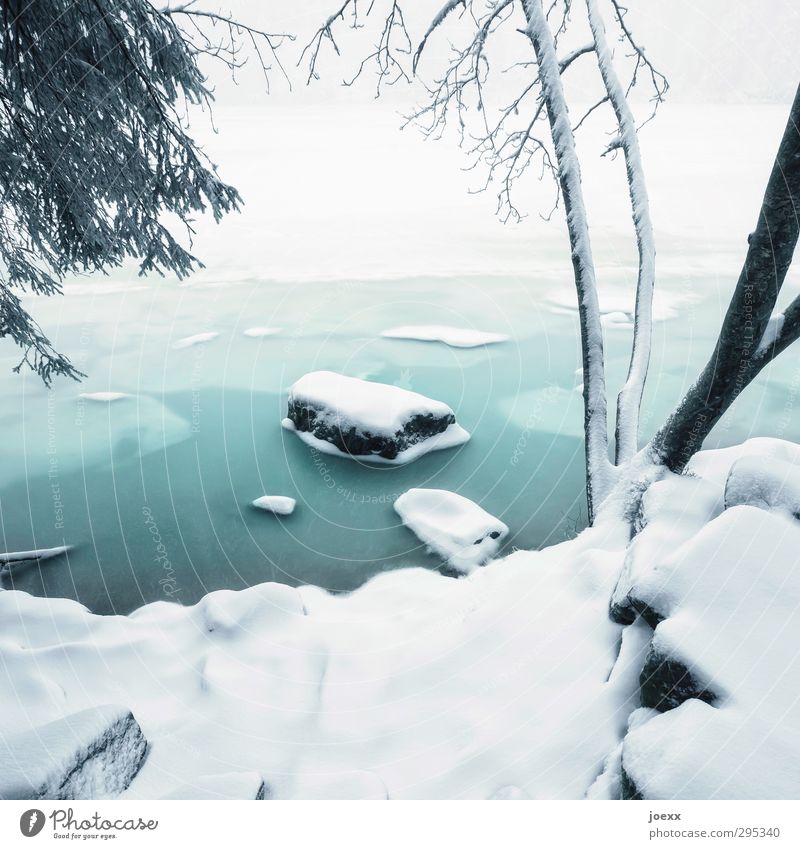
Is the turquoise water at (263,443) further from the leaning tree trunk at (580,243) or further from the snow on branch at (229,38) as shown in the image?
the snow on branch at (229,38)

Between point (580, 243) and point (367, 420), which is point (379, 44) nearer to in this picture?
point (580, 243)

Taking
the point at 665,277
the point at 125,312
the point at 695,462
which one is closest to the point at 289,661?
the point at 695,462

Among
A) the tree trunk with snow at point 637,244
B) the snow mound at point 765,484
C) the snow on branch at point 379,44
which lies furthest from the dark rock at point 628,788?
the snow on branch at point 379,44

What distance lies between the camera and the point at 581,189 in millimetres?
4070

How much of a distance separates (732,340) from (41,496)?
7.63 m

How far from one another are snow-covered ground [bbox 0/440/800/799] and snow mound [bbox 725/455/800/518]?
9 centimetres

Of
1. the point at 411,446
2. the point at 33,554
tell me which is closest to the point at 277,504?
the point at 411,446

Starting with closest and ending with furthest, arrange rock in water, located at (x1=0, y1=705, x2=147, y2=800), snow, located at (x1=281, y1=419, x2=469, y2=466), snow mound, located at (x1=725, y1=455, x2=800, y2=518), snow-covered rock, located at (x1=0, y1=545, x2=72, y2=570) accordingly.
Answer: rock in water, located at (x1=0, y1=705, x2=147, y2=800)
snow mound, located at (x1=725, y1=455, x2=800, y2=518)
snow-covered rock, located at (x1=0, y1=545, x2=72, y2=570)
snow, located at (x1=281, y1=419, x2=469, y2=466)

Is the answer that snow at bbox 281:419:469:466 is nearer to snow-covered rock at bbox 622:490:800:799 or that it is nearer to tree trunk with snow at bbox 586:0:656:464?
tree trunk with snow at bbox 586:0:656:464

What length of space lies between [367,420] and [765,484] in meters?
5.08

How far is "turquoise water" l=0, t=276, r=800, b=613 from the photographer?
5.67m

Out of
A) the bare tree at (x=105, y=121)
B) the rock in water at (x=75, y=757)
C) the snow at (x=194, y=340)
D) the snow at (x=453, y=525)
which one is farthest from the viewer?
the snow at (x=194, y=340)

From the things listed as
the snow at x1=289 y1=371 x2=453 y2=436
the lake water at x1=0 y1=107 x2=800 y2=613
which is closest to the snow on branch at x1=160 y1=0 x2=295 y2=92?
the lake water at x1=0 y1=107 x2=800 y2=613

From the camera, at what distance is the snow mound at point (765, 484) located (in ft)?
8.85
